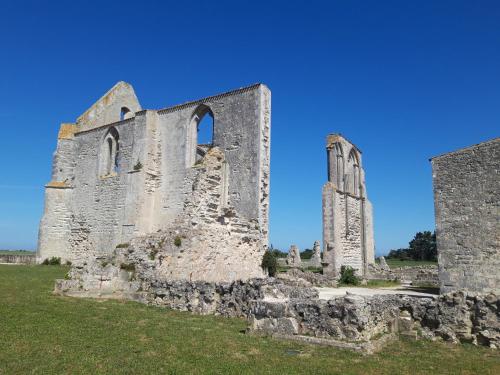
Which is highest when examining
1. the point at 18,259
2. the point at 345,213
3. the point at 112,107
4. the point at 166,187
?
the point at 112,107

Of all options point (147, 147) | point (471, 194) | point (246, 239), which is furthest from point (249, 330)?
point (147, 147)

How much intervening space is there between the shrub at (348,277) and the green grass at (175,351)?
14049mm

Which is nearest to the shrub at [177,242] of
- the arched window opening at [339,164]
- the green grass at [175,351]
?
the green grass at [175,351]

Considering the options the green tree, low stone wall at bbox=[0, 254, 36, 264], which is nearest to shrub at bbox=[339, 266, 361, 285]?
low stone wall at bbox=[0, 254, 36, 264]

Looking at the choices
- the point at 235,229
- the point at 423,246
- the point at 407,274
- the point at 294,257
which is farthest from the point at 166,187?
the point at 423,246

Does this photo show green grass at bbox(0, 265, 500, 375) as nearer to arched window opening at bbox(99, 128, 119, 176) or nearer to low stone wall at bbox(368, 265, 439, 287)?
arched window opening at bbox(99, 128, 119, 176)

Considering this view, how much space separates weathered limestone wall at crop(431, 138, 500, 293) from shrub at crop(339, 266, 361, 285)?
27.7 feet

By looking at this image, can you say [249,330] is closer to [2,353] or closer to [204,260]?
[2,353]

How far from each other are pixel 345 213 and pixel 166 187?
10643 millimetres

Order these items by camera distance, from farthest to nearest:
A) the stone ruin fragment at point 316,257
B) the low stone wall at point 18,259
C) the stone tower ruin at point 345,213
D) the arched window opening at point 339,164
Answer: the stone ruin fragment at point 316,257, the low stone wall at point 18,259, the arched window opening at point 339,164, the stone tower ruin at point 345,213

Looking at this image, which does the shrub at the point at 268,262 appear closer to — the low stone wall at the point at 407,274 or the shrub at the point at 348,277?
the shrub at the point at 348,277

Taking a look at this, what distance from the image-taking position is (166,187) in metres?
19.0

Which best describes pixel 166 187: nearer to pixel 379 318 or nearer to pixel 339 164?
pixel 339 164

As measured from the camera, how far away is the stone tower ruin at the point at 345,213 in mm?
21850
